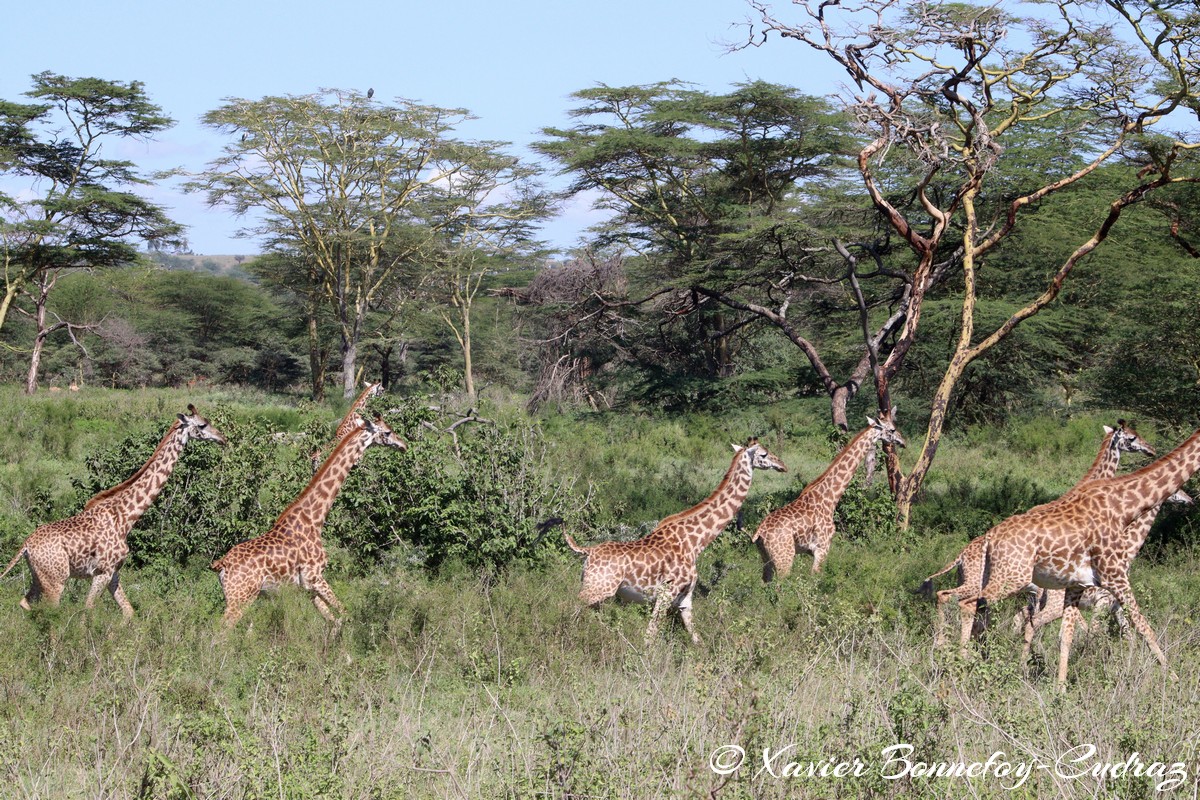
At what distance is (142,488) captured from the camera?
26.4ft

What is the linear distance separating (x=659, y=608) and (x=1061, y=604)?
277cm

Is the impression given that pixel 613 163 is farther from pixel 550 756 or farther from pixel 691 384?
pixel 550 756

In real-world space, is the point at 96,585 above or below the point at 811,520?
below

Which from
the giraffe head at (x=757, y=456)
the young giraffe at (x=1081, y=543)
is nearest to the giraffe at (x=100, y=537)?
the giraffe head at (x=757, y=456)

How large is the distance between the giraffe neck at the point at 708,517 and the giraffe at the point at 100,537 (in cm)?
325

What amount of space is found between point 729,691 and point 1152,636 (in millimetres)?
2989

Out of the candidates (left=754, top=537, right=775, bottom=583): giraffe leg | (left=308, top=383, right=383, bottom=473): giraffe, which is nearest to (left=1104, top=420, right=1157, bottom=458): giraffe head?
(left=754, top=537, right=775, bottom=583): giraffe leg

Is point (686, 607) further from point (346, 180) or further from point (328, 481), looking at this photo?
point (346, 180)

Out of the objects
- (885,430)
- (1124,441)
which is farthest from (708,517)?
(1124,441)

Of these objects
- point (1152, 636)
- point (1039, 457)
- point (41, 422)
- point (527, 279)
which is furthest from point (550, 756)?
point (527, 279)

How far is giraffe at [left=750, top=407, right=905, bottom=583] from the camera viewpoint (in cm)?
855

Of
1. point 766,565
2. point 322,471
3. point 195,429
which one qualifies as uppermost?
point 195,429

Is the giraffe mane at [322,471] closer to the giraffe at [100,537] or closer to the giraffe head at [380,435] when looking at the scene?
the giraffe head at [380,435]

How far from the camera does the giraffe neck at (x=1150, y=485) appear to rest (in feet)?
22.5
